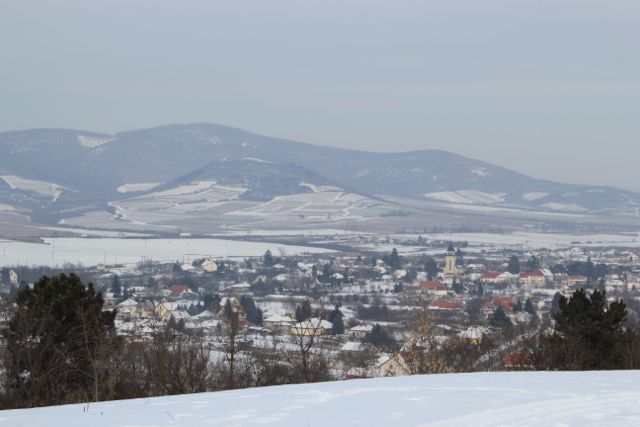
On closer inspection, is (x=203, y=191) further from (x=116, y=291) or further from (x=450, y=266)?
(x=116, y=291)

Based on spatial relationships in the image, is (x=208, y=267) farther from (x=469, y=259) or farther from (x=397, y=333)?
(x=397, y=333)

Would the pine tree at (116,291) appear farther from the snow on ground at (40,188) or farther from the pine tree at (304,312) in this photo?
the snow on ground at (40,188)

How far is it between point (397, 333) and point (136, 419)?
27.8 m

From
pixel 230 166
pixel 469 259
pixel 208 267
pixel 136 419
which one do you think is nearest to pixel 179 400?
pixel 136 419

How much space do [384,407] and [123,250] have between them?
82482 millimetres

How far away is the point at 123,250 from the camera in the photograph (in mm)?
88750

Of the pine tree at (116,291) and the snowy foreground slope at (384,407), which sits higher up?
the snowy foreground slope at (384,407)

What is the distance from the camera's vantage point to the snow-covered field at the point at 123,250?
7575 centimetres

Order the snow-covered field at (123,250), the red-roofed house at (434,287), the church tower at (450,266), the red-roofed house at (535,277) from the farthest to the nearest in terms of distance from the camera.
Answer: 1. the church tower at (450,266)
2. the snow-covered field at (123,250)
3. the red-roofed house at (535,277)
4. the red-roofed house at (434,287)

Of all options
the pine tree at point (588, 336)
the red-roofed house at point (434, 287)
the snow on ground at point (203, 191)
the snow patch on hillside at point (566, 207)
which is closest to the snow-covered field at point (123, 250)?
the red-roofed house at point (434, 287)

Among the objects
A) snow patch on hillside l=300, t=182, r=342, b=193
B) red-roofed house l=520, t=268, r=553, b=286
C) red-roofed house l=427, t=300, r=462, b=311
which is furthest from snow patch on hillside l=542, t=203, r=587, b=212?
red-roofed house l=427, t=300, r=462, b=311

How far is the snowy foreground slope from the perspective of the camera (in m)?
7.63

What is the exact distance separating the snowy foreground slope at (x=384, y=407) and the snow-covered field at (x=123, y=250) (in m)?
61.8

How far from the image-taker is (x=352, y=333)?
36031 millimetres
